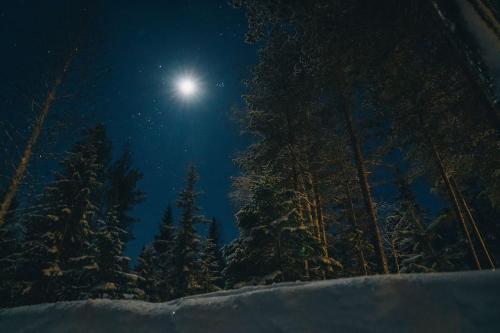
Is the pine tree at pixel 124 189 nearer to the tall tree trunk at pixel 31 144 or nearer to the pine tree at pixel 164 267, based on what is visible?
the pine tree at pixel 164 267

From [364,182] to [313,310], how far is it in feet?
29.0

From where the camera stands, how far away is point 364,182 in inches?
389

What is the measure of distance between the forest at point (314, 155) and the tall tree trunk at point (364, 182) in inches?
1.6

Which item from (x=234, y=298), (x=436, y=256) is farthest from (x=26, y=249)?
(x=436, y=256)

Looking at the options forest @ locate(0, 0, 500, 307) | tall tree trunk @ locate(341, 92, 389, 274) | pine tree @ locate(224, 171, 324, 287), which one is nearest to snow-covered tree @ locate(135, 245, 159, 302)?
forest @ locate(0, 0, 500, 307)

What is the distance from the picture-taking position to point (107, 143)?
19812 mm

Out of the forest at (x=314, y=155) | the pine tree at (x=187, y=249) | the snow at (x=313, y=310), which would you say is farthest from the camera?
the pine tree at (x=187, y=249)

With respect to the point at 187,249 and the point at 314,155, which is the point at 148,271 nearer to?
the point at 187,249

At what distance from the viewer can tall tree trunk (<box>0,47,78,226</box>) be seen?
764 cm

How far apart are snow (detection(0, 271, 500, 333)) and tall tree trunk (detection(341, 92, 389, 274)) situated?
8.01 meters

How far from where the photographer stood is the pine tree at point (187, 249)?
750 inches

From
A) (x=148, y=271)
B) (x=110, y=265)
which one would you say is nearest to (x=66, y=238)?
(x=110, y=265)

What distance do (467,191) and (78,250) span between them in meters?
27.0

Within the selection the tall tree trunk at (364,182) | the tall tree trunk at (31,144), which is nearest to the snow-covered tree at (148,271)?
the tall tree trunk at (31,144)
